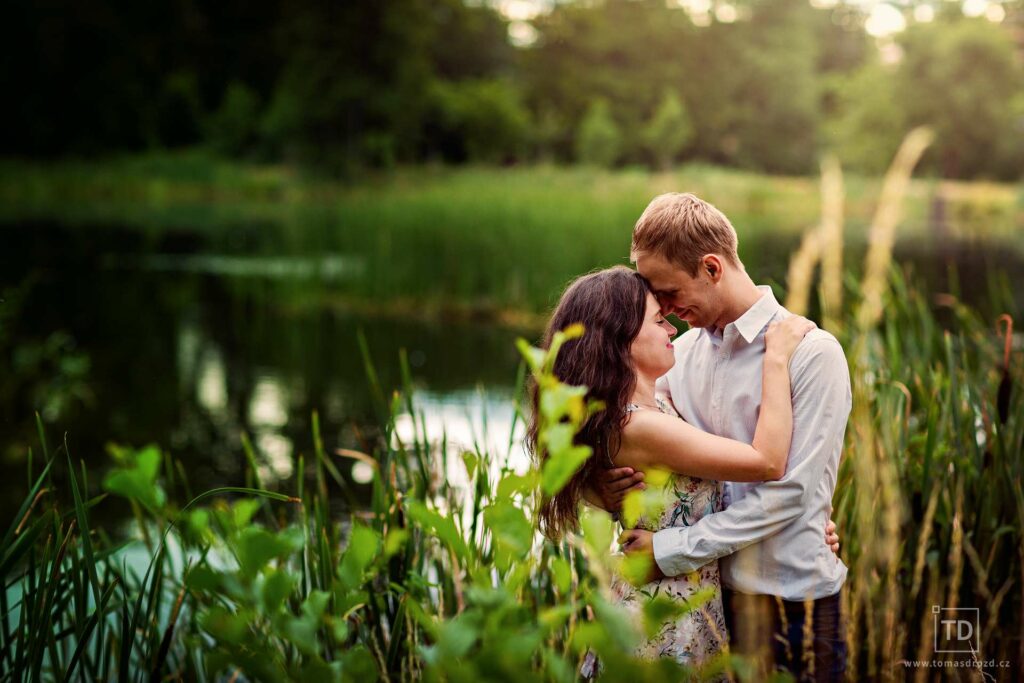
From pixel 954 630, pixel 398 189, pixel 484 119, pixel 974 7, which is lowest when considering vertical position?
pixel 954 630

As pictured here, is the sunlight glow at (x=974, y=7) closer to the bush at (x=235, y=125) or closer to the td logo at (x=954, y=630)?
the bush at (x=235, y=125)

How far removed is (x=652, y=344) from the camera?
1.62m

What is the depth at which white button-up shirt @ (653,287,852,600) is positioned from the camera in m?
1.59

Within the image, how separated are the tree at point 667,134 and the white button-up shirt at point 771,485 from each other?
30.5 m

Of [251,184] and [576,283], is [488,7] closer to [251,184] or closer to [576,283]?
[251,184]

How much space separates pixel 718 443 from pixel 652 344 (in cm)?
20

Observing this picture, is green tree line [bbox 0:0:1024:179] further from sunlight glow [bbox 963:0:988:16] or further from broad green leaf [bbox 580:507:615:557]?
broad green leaf [bbox 580:507:615:557]

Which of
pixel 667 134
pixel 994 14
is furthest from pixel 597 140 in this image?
pixel 994 14

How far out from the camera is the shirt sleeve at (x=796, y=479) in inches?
62.2

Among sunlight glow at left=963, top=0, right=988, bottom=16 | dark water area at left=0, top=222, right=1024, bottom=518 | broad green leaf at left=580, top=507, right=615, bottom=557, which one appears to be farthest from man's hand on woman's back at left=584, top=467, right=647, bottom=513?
sunlight glow at left=963, top=0, right=988, bottom=16

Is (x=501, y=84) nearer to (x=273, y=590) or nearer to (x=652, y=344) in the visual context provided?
(x=652, y=344)

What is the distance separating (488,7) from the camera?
3759 cm

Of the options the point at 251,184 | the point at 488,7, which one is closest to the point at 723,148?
the point at 488,7

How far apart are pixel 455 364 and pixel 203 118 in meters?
29.3
